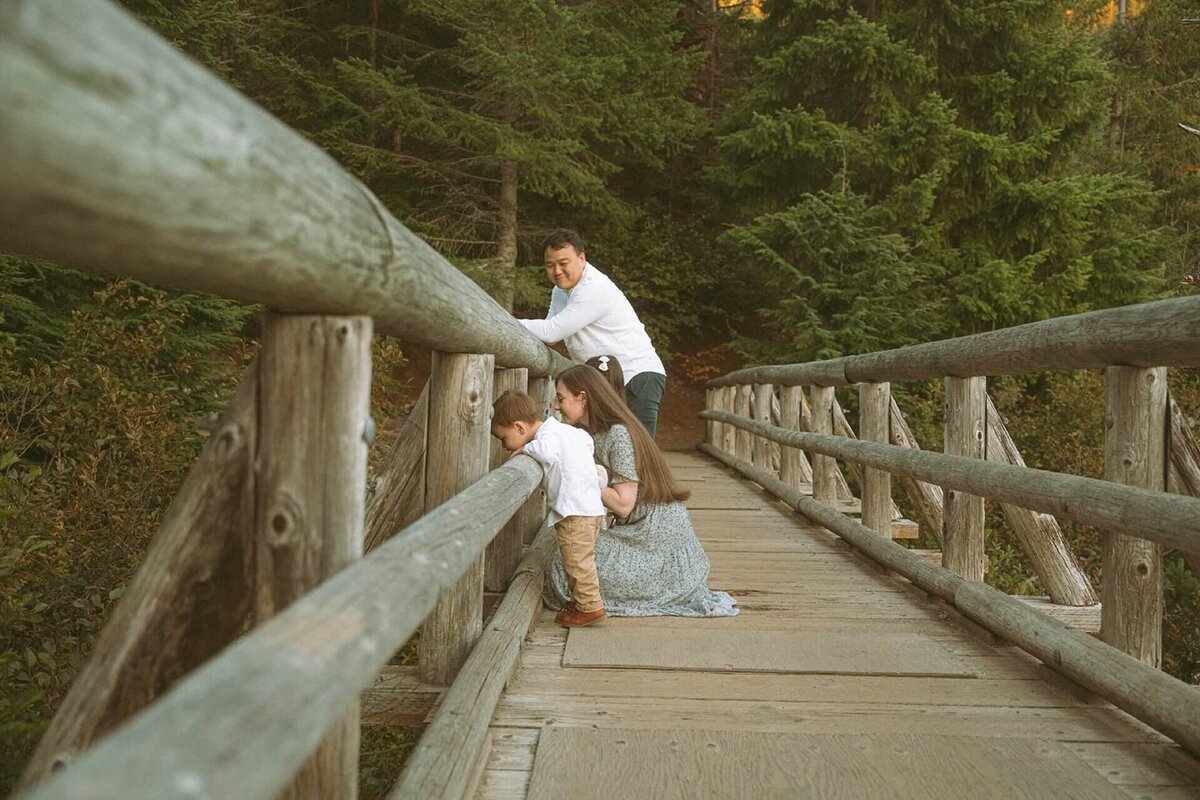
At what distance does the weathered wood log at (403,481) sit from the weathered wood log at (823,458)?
14.4 feet

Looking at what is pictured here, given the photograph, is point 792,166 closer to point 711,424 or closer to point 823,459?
point 711,424

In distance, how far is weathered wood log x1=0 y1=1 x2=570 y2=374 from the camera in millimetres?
851

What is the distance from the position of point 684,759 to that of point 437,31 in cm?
1776

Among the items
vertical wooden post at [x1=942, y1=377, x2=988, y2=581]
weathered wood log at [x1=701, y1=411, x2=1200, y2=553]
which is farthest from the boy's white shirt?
vertical wooden post at [x1=942, y1=377, x2=988, y2=581]

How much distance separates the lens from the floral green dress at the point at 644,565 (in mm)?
4410

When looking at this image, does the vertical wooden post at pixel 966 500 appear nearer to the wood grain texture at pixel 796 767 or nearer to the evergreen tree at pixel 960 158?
the wood grain texture at pixel 796 767

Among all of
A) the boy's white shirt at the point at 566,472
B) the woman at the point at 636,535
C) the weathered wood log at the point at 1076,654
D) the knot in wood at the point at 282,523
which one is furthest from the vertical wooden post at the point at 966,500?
the knot in wood at the point at 282,523

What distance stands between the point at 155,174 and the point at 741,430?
38.9ft

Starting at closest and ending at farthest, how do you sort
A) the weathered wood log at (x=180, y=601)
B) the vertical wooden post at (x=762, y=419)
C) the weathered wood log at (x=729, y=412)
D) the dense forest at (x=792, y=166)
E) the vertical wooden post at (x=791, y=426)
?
the weathered wood log at (x=180, y=601), the vertical wooden post at (x=791, y=426), the dense forest at (x=792, y=166), the vertical wooden post at (x=762, y=419), the weathered wood log at (x=729, y=412)

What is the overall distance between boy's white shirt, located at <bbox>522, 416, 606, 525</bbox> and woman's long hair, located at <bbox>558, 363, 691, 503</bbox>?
426mm

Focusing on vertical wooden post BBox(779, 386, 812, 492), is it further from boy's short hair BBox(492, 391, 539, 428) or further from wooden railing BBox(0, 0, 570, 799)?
wooden railing BBox(0, 0, 570, 799)

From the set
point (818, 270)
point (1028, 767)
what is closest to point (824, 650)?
point (1028, 767)

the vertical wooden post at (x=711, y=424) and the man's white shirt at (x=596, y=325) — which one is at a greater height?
the man's white shirt at (x=596, y=325)

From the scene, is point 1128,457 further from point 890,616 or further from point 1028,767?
point 890,616
